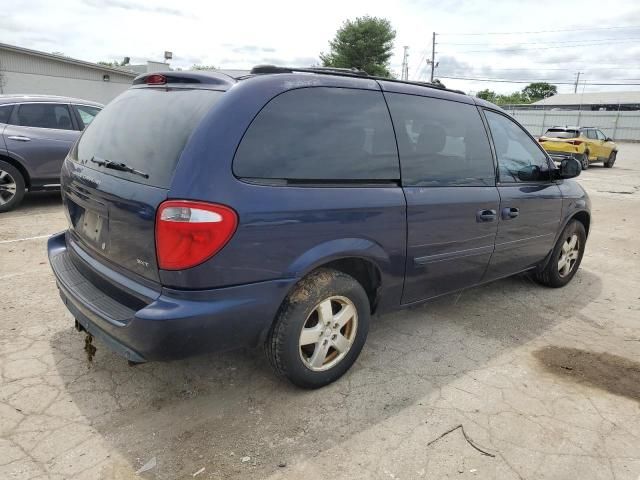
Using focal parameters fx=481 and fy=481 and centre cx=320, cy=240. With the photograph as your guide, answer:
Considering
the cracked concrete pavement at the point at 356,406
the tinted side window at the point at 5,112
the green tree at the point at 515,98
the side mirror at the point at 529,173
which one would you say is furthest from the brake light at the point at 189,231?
the green tree at the point at 515,98

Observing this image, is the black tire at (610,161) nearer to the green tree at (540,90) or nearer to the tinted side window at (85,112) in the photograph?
the tinted side window at (85,112)

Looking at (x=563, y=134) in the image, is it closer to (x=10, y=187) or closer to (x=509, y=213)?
(x=509, y=213)

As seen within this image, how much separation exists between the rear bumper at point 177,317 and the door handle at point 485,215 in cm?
163

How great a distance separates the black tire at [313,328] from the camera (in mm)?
2533

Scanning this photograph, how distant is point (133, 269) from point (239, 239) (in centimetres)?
59

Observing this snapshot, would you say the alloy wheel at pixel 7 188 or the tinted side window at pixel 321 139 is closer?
the tinted side window at pixel 321 139

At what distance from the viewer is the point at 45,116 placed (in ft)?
23.7

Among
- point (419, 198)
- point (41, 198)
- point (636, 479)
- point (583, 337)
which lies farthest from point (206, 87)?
point (41, 198)

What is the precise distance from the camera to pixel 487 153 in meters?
3.61

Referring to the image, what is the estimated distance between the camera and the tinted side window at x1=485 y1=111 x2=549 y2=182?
3746mm

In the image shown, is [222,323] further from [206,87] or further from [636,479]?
[636,479]

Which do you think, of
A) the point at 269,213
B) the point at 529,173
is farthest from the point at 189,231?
the point at 529,173

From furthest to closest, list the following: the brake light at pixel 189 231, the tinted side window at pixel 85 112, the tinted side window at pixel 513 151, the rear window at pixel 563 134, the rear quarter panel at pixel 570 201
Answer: the rear window at pixel 563 134
the tinted side window at pixel 85 112
the rear quarter panel at pixel 570 201
the tinted side window at pixel 513 151
the brake light at pixel 189 231

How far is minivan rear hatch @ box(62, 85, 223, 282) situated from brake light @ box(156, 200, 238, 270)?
0.22ft
